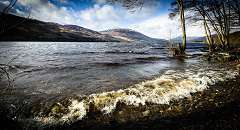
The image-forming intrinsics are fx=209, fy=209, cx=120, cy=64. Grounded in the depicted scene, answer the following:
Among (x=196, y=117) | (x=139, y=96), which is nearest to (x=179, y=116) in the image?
(x=196, y=117)

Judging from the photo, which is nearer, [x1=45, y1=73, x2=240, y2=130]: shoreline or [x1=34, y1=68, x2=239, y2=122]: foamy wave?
[x1=45, y1=73, x2=240, y2=130]: shoreline

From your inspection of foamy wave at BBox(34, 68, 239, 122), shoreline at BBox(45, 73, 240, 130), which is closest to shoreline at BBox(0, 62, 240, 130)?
shoreline at BBox(45, 73, 240, 130)

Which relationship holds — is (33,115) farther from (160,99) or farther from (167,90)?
(167,90)

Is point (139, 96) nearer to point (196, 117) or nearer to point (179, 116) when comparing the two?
point (179, 116)

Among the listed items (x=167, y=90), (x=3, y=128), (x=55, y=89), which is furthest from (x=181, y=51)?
(x=3, y=128)

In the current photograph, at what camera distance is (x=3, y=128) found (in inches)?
187

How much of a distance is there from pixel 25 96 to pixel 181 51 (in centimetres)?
2063

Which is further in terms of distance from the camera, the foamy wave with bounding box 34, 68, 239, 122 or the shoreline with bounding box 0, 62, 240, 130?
the foamy wave with bounding box 34, 68, 239, 122

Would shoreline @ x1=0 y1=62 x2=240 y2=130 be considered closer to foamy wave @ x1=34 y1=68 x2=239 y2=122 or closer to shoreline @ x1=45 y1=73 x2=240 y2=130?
shoreline @ x1=45 y1=73 x2=240 y2=130

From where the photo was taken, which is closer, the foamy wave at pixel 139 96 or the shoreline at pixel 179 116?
the shoreline at pixel 179 116

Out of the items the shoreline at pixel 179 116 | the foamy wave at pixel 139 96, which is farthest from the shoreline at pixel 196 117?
the foamy wave at pixel 139 96

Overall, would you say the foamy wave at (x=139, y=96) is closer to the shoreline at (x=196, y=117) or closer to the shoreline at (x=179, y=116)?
the shoreline at (x=179, y=116)

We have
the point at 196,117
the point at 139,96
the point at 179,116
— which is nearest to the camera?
the point at 196,117

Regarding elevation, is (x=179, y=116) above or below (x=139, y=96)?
below
